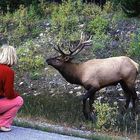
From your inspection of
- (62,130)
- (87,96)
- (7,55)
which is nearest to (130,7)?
(87,96)

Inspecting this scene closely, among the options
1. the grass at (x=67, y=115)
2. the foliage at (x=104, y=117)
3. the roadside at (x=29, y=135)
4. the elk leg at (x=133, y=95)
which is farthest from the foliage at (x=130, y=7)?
the roadside at (x=29, y=135)

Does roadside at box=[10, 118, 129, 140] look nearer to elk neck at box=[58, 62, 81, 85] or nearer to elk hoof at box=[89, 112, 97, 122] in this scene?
elk hoof at box=[89, 112, 97, 122]

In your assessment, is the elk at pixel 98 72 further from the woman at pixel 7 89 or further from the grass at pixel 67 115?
the woman at pixel 7 89

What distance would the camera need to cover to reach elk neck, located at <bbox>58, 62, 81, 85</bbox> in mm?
12327

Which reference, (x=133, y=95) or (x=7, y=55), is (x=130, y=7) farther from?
(x=7, y=55)

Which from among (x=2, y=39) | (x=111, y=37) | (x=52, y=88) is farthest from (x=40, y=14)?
(x=52, y=88)

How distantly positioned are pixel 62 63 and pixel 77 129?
6.52ft

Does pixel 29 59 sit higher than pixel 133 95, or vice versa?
pixel 29 59

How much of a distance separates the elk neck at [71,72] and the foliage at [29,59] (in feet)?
12.6

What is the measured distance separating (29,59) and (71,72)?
4.33 meters

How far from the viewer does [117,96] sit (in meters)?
14.0

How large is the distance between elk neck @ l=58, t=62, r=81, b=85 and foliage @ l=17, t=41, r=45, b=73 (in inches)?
151

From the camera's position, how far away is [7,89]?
30.4 feet

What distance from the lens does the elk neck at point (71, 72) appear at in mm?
12327
